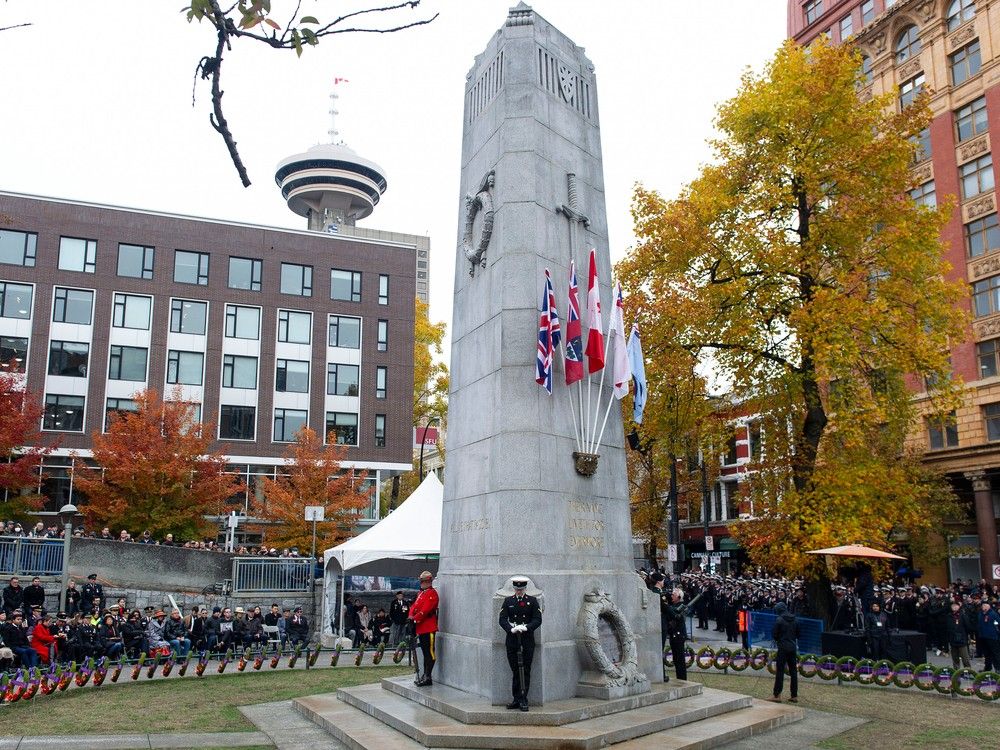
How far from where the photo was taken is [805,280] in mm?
23328

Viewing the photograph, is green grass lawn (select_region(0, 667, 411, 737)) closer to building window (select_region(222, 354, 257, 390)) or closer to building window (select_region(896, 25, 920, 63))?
building window (select_region(222, 354, 257, 390))

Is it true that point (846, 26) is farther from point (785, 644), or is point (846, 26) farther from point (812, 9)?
point (785, 644)

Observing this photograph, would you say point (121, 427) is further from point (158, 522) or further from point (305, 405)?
point (305, 405)

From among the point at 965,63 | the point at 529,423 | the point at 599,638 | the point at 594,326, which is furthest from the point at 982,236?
the point at 599,638

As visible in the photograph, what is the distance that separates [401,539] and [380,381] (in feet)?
99.3

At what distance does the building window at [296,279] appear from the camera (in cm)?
5116

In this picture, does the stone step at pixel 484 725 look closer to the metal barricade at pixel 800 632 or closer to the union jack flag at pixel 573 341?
the union jack flag at pixel 573 341

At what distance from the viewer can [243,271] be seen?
5044 cm

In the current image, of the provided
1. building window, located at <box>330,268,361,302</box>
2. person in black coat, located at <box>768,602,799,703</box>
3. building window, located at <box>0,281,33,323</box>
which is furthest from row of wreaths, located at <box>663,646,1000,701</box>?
building window, located at <box>0,281,33,323</box>

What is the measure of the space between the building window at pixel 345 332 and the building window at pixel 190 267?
24.9 feet

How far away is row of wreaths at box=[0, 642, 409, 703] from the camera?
1501 cm

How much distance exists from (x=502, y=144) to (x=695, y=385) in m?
11.6

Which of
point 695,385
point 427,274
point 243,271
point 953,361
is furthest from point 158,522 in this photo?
point 427,274

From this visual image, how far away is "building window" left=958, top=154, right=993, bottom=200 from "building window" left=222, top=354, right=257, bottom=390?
37.6 meters
